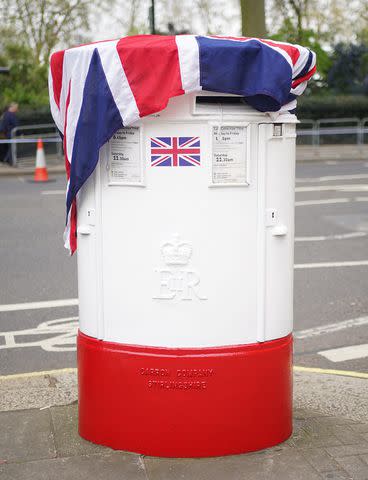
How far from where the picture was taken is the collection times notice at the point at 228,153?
13.0 feet

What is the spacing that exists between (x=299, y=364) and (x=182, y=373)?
97.9 inches

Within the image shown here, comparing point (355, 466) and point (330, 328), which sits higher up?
point (355, 466)

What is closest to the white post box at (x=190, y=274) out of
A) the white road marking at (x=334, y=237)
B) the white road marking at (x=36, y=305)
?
the white road marking at (x=36, y=305)

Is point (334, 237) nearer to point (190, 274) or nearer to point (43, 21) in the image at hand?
point (190, 274)

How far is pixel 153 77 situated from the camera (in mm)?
3836

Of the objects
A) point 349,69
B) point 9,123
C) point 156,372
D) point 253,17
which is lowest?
point 156,372

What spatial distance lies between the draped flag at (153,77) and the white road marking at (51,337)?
120 inches

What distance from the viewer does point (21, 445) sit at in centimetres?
435

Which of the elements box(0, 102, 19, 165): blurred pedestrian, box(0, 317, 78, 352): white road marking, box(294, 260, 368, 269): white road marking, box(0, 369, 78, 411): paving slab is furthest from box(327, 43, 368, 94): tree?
box(0, 369, 78, 411): paving slab

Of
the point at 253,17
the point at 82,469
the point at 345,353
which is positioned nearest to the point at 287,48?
the point at 82,469

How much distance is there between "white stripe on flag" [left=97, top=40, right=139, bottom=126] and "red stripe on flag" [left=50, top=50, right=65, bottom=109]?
31 centimetres

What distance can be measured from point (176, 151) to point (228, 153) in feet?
0.86

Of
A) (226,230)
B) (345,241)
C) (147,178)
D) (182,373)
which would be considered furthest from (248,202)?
(345,241)

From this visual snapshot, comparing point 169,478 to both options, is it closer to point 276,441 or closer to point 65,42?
point 276,441
